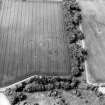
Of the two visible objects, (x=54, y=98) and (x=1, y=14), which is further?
(x=1, y=14)

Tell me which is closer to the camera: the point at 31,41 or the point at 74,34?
the point at 31,41

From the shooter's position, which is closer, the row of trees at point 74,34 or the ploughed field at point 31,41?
the ploughed field at point 31,41

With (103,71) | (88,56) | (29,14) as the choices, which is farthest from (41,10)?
(103,71)

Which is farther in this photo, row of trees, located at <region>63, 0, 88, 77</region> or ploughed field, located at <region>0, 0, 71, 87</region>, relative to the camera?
row of trees, located at <region>63, 0, 88, 77</region>

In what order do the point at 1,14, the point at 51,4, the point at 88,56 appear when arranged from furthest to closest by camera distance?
the point at 51,4 < the point at 1,14 < the point at 88,56

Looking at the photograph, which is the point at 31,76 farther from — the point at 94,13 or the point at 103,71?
the point at 94,13

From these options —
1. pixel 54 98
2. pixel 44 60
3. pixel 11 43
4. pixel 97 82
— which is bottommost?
pixel 54 98

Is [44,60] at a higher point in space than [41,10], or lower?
lower

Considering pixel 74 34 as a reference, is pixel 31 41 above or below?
below
